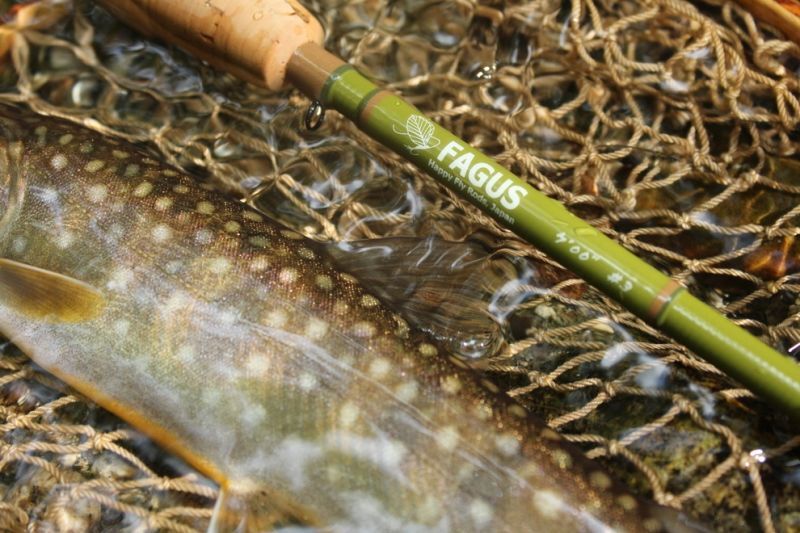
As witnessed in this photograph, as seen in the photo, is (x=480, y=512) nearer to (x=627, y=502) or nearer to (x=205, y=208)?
(x=627, y=502)

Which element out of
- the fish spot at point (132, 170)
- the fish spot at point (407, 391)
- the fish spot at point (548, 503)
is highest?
the fish spot at point (548, 503)

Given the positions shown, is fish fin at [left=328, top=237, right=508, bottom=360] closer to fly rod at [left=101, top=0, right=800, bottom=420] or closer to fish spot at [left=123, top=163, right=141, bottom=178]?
fly rod at [left=101, top=0, right=800, bottom=420]

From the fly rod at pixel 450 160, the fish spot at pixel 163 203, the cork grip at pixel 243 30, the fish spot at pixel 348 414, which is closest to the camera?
the fly rod at pixel 450 160

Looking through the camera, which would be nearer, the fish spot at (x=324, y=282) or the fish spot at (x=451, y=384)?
the fish spot at (x=451, y=384)

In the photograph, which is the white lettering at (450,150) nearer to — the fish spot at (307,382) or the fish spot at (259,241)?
the fish spot at (259,241)

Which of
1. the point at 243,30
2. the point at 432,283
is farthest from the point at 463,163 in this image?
the point at 243,30

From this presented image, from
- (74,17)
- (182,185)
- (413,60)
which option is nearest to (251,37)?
(182,185)

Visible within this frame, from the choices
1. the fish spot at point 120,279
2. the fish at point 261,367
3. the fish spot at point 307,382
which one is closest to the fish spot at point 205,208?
the fish at point 261,367

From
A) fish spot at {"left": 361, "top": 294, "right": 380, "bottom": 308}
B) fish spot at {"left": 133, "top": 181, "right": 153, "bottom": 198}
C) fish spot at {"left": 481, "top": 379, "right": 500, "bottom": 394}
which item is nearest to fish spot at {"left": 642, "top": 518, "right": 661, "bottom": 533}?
fish spot at {"left": 481, "top": 379, "right": 500, "bottom": 394}
